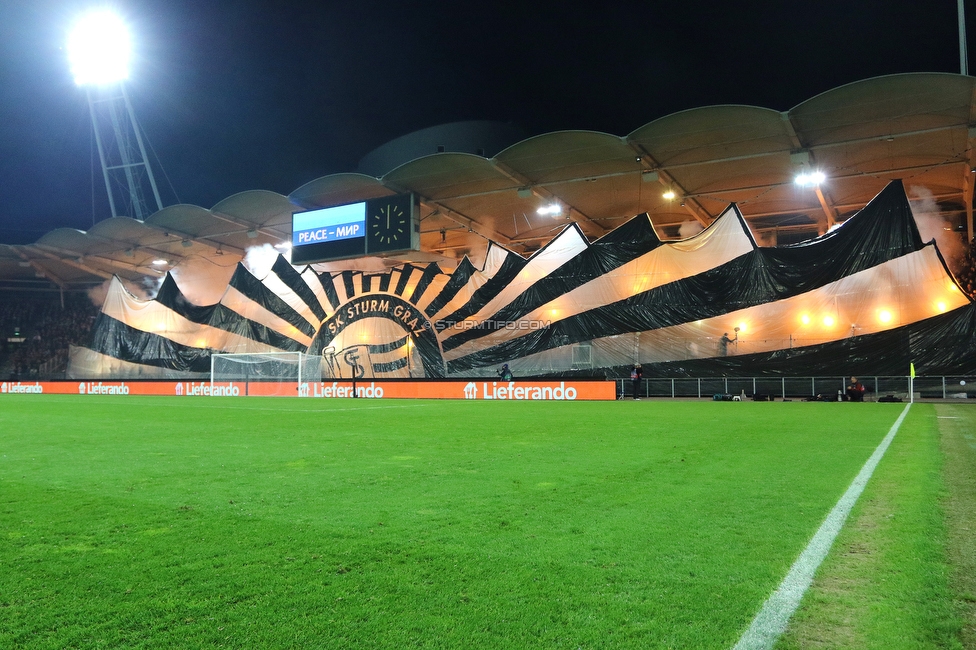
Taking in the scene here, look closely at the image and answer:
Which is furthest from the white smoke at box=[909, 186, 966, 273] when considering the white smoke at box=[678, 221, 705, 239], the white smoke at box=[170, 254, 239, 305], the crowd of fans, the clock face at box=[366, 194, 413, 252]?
the crowd of fans

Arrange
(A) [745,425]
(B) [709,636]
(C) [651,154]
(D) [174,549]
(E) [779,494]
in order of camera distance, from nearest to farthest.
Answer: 1. (B) [709,636]
2. (D) [174,549]
3. (E) [779,494]
4. (A) [745,425]
5. (C) [651,154]

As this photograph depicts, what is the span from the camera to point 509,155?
81.9ft

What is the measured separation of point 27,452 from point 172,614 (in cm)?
690

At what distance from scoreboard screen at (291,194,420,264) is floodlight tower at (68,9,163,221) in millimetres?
12883

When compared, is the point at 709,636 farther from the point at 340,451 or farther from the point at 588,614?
the point at 340,451

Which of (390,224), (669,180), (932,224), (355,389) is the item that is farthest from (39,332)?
(932,224)

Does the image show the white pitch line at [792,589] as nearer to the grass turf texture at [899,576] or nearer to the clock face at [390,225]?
the grass turf texture at [899,576]

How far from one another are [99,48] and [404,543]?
151ft

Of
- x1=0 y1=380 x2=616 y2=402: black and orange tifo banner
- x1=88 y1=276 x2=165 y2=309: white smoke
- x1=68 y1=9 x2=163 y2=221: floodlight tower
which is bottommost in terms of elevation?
x1=0 y1=380 x2=616 y2=402: black and orange tifo banner

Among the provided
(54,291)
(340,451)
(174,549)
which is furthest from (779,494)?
(54,291)

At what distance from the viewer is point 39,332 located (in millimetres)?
46500

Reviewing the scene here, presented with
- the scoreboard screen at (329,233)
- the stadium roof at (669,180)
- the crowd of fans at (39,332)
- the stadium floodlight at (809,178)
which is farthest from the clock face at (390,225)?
the crowd of fans at (39,332)

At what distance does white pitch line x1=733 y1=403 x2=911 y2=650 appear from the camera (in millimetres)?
2320

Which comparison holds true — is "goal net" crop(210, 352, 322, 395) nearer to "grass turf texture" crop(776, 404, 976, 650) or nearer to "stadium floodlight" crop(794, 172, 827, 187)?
"stadium floodlight" crop(794, 172, 827, 187)
